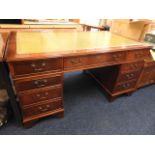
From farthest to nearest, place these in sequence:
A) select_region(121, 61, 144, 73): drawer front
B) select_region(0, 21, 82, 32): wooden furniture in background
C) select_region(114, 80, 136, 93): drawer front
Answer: select_region(0, 21, 82, 32): wooden furniture in background < select_region(114, 80, 136, 93): drawer front < select_region(121, 61, 144, 73): drawer front

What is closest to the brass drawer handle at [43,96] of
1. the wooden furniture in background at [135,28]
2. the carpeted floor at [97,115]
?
the carpeted floor at [97,115]

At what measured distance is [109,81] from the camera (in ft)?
5.23

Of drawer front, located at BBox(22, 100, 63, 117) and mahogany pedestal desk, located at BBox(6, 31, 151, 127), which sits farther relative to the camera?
drawer front, located at BBox(22, 100, 63, 117)

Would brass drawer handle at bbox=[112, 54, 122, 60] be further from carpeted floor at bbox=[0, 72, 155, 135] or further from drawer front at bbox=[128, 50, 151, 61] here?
carpeted floor at bbox=[0, 72, 155, 135]

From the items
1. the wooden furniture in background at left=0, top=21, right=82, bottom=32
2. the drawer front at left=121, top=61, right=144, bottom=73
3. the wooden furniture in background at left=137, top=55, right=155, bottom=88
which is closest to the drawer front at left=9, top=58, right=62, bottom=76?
the drawer front at left=121, top=61, right=144, bottom=73

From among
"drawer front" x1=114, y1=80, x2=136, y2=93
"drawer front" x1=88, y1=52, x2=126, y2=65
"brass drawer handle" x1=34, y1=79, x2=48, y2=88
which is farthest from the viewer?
"drawer front" x1=114, y1=80, x2=136, y2=93

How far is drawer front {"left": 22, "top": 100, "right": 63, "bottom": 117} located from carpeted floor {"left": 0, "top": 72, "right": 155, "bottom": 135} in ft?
0.59

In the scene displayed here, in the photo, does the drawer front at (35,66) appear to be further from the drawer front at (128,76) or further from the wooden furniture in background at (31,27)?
the wooden furniture in background at (31,27)

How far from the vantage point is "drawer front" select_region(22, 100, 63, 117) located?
44.7 inches

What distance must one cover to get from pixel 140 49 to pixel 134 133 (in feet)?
2.87

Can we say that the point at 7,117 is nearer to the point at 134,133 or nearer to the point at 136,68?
the point at 134,133

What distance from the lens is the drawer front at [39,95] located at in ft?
3.38

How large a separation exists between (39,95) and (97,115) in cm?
73

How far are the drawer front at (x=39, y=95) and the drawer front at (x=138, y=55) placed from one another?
0.81 m
